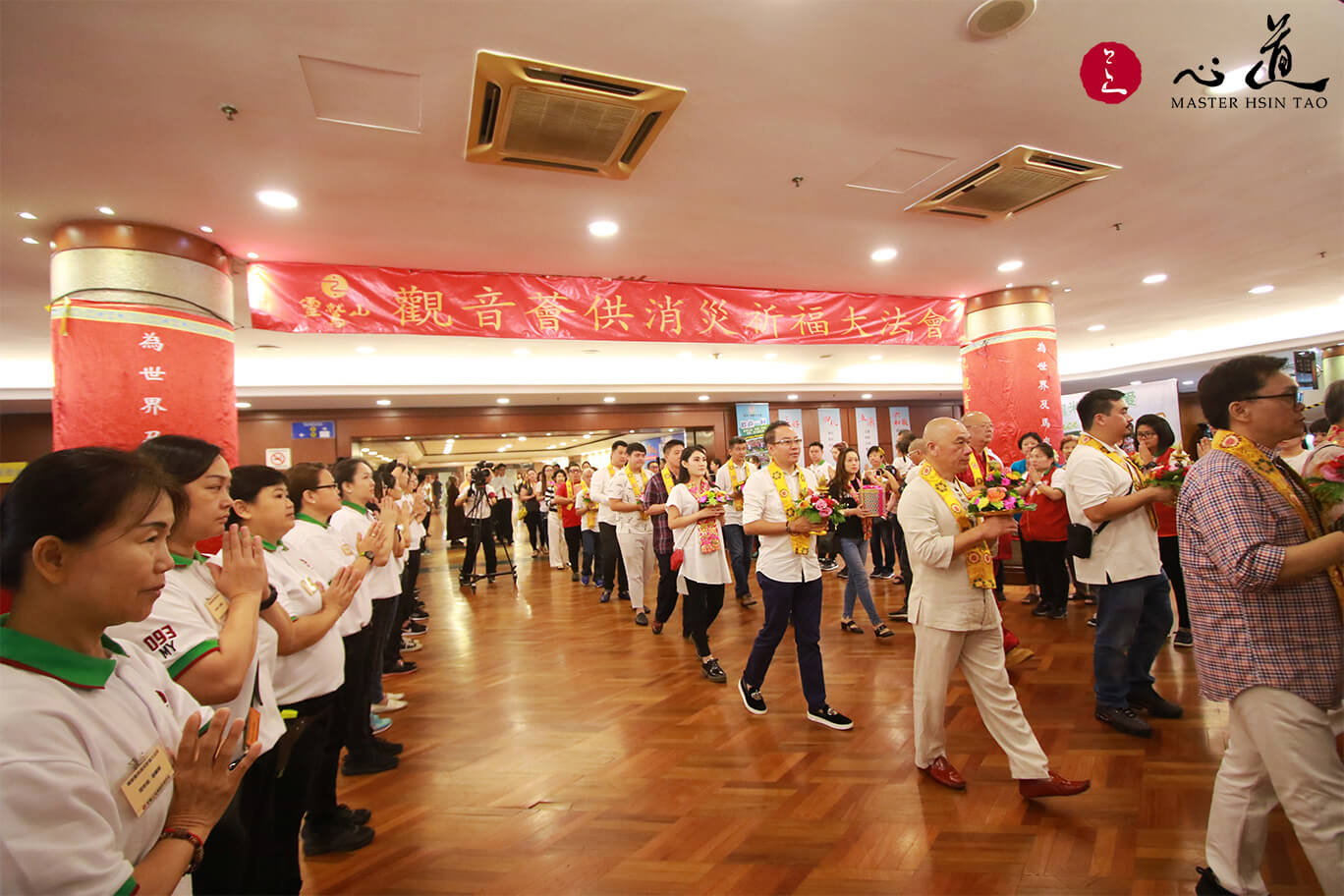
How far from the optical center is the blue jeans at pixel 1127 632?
3.07 metres

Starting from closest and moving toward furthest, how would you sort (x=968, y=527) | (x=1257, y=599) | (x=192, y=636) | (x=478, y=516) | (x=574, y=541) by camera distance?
(x=192, y=636) → (x=1257, y=599) → (x=968, y=527) → (x=478, y=516) → (x=574, y=541)

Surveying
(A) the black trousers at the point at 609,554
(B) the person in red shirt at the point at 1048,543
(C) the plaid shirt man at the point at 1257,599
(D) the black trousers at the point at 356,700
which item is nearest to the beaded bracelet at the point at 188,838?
(D) the black trousers at the point at 356,700

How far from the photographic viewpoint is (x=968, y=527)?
2701mm

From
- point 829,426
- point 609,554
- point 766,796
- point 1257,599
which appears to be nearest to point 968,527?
point 1257,599

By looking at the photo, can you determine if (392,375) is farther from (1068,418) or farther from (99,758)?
(1068,418)

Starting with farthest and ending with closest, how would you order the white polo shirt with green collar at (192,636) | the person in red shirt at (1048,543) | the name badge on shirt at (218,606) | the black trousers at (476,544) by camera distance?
the black trousers at (476,544), the person in red shirt at (1048,543), the name badge on shirt at (218,606), the white polo shirt with green collar at (192,636)

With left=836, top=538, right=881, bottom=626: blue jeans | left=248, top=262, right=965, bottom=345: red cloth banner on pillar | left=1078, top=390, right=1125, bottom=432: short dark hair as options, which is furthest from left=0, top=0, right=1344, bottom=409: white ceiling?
left=836, top=538, right=881, bottom=626: blue jeans

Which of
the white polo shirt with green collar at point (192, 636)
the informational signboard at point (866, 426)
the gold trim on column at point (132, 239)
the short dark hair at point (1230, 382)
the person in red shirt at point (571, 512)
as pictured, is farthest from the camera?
the informational signboard at point (866, 426)

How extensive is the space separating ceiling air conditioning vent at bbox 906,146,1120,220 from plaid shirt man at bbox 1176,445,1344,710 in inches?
107

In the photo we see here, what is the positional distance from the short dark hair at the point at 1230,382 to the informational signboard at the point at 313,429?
11.3 meters

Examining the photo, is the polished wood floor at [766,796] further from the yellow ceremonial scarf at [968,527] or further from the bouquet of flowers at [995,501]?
the bouquet of flowers at [995,501]

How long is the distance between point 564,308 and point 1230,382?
421 cm

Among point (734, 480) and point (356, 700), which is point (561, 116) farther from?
point (356, 700)

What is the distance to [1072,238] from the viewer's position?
18.1ft
